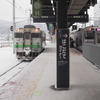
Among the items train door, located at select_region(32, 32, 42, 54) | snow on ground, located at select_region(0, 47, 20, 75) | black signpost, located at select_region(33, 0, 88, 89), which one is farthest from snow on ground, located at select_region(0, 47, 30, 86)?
black signpost, located at select_region(33, 0, 88, 89)

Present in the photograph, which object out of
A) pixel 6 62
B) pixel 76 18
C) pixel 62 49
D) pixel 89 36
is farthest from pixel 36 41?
pixel 62 49

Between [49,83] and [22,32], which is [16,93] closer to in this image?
[49,83]

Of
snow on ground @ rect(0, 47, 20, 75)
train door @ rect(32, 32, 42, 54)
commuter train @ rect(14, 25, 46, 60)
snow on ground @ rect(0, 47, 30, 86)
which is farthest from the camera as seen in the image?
train door @ rect(32, 32, 42, 54)

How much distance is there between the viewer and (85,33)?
16688mm

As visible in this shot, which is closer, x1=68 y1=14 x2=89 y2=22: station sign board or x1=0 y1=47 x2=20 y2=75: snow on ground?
x1=0 y1=47 x2=20 y2=75: snow on ground

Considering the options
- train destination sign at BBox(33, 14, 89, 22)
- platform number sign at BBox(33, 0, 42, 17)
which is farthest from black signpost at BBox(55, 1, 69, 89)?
train destination sign at BBox(33, 14, 89, 22)

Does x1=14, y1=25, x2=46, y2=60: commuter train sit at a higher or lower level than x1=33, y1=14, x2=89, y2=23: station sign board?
lower

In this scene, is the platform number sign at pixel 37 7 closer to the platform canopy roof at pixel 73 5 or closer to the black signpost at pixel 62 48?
the platform canopy roof at pixel 73 5

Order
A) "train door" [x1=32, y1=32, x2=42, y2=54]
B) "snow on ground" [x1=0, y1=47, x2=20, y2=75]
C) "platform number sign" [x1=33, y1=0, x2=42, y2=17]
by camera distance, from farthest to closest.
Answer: "train door" [x1=32, y1=32, x2=42, y2=54] → "snow on ground" [x1=0, y1=47, x2=20, y2=75] → "platform number sign" [x1=33, y1=0, x2=42, y2=17]

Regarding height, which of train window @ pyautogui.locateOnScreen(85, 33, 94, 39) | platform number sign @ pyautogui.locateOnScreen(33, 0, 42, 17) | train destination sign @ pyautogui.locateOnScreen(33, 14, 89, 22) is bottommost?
train window @ pyautogui.locateOnScreen(85, 33, 94, 39)

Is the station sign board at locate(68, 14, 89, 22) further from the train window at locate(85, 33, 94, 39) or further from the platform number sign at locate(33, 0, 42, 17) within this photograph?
the platform number sign at locate(33, 0, 42, 17)

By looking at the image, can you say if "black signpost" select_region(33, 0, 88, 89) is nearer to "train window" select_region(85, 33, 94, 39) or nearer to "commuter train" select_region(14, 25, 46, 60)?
"commuter train" select_region(14, 25, 46, 60)

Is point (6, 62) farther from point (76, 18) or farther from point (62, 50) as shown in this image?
point (62, 50)

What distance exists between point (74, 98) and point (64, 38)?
1.92 meters
